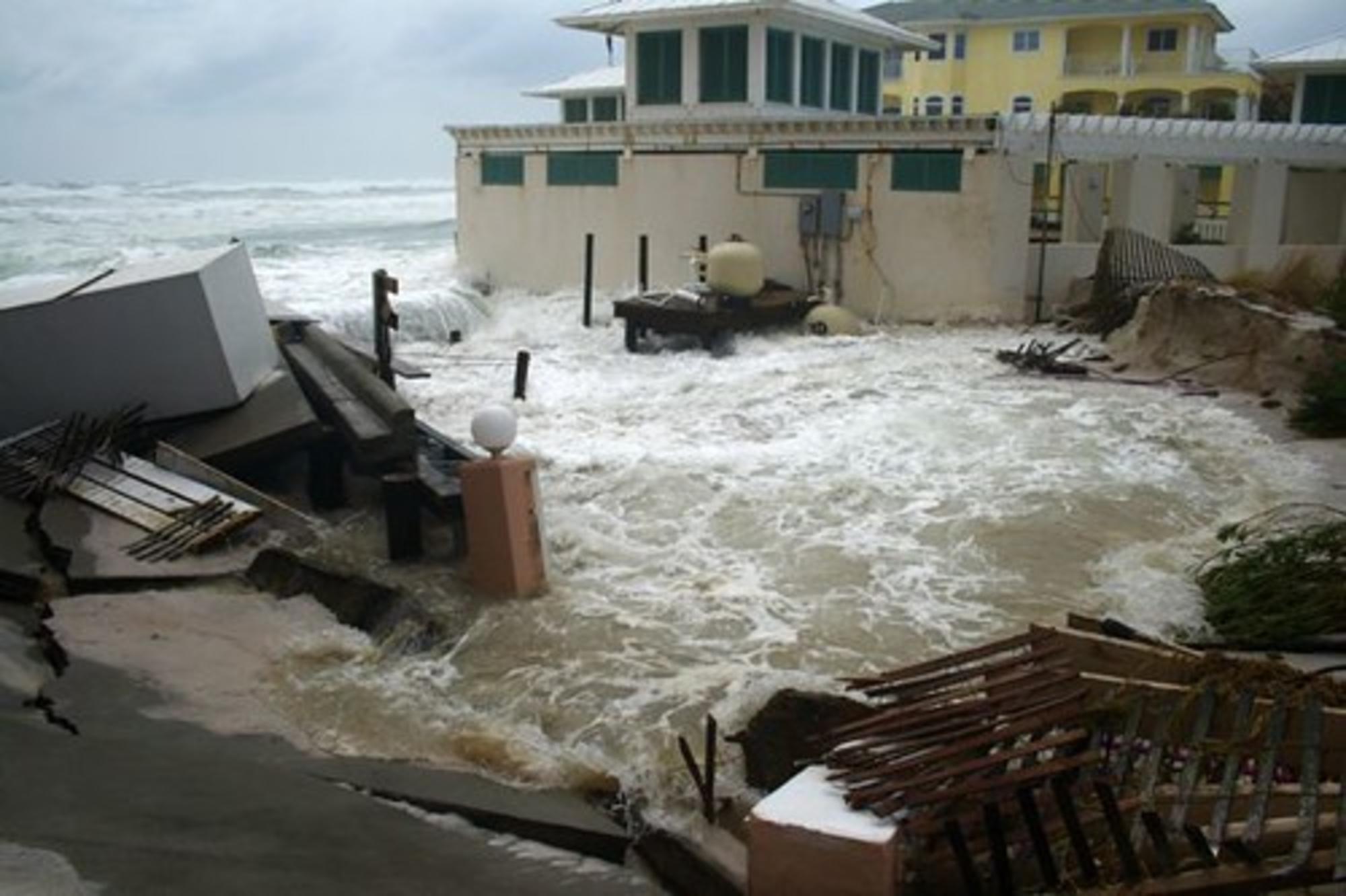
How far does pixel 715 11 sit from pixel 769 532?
627 inches

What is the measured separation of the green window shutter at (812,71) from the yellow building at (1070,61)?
11346 mm

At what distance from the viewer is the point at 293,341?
43.7 ft

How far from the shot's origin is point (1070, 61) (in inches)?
1516

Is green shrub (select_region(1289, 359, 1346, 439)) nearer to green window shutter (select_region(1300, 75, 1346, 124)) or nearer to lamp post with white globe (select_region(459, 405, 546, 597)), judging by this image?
lamp post with white globe (select_region(459, 405, 546, 597))

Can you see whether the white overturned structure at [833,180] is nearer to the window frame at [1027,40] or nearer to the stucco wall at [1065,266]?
the stucco wall at [1065,266]

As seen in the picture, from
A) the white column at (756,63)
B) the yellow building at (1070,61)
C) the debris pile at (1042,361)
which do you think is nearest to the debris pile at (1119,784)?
the debris pile at (1042,361)

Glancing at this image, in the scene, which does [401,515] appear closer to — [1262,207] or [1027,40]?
[1262,207]

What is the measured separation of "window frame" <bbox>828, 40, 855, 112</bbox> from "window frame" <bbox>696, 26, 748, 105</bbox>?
2.96m

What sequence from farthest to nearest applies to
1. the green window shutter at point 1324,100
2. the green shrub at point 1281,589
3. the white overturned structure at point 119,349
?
the green window shutter at point 1324,100, the white overturned structure at point 119,349, the green shrub at point 1281,589

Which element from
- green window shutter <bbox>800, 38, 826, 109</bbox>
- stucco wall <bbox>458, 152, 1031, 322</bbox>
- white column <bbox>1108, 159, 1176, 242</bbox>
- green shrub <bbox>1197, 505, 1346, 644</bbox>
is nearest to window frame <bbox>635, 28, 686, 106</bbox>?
stucco wall <bbox>458, 152, 1031, 322</bbox>

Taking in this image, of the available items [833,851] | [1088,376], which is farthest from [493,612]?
[1088,376]

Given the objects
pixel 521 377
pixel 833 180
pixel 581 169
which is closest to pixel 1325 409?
pixel 521 377

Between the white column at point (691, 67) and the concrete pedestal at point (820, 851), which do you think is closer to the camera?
the concrete pedestal at point (820, 851)

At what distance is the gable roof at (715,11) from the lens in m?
22.6
